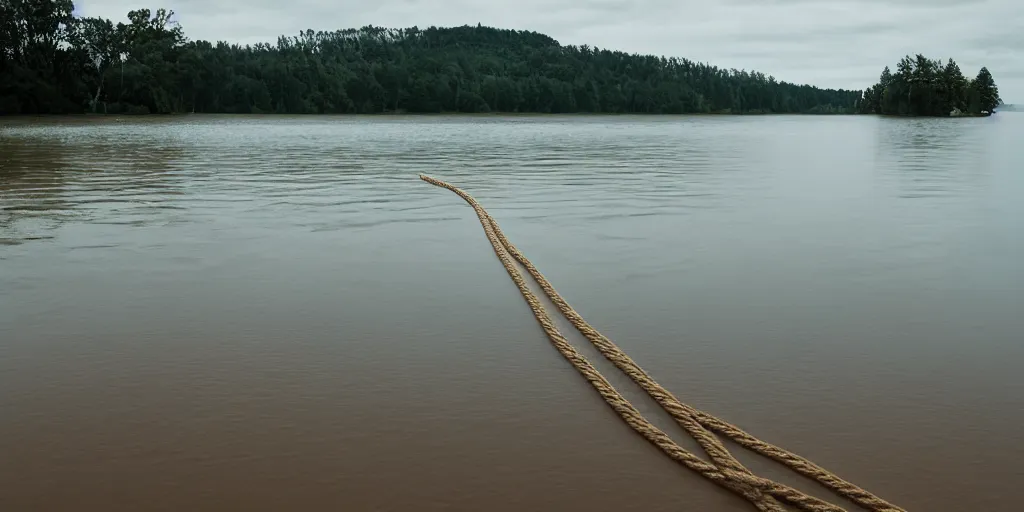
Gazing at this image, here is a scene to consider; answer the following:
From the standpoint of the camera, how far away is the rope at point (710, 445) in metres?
3.27

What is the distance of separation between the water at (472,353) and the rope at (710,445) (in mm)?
80

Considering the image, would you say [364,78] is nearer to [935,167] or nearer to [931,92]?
[931,92]

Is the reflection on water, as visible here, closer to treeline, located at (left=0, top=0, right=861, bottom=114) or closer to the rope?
the rope

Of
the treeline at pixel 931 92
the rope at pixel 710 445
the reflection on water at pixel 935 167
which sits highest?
the treeline at pixel 931 92

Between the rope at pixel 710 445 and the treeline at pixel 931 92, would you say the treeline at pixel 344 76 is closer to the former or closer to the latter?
the treeline at pixel 931 92

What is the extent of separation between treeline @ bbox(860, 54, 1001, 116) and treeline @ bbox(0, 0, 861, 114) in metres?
32.0

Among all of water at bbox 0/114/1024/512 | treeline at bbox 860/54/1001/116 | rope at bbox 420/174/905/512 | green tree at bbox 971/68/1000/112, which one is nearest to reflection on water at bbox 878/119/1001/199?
water at bbox 0/114/1024/512

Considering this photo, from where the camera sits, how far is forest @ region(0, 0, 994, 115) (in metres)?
75.1

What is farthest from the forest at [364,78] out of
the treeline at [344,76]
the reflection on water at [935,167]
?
the reflection on water at [935,167]

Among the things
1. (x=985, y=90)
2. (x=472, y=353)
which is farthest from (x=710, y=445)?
(x=985, y=90)

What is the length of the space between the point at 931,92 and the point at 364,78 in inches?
2906

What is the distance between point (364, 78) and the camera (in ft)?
373

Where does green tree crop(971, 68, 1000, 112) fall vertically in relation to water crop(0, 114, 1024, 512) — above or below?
above

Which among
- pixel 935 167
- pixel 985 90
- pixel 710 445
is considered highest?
pixel 985 90
